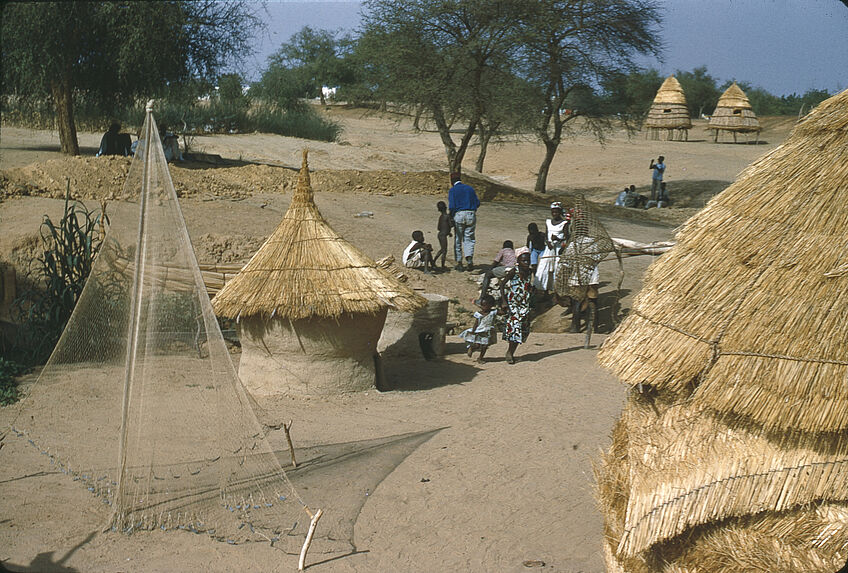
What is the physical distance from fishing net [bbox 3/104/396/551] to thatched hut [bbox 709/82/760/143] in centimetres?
3460

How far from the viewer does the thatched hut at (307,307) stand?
23.7ft

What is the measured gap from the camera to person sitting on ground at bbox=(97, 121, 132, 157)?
16297 mm

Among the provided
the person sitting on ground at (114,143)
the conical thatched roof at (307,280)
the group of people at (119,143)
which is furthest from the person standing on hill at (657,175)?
the conical thatched roof at (307,280)

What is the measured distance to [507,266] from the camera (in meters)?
11.4

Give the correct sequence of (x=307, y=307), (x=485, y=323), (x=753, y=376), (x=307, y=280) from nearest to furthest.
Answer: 1. (x=753, y=376)
2. (x=307, y=307)
3. (x=307, y=280)
4. (x=485, y=323)

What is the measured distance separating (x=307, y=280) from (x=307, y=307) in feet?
0.94

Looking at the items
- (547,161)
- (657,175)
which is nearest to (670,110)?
(657,175)

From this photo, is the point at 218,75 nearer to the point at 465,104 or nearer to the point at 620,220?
the point at 465,104

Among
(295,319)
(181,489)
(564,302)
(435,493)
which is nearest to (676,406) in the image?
(435,493)

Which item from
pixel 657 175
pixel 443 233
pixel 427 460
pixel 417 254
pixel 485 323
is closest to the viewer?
pixel 427 460

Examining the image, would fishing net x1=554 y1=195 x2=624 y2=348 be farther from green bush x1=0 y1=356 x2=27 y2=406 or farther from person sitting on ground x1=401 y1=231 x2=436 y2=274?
green bush x1=0 y1=356 x2=27 y2=406

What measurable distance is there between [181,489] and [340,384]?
2.85 meters

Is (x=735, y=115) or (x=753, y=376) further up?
(x=735, y=115)

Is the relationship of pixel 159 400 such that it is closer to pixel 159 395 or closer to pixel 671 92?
pixel 159 395
